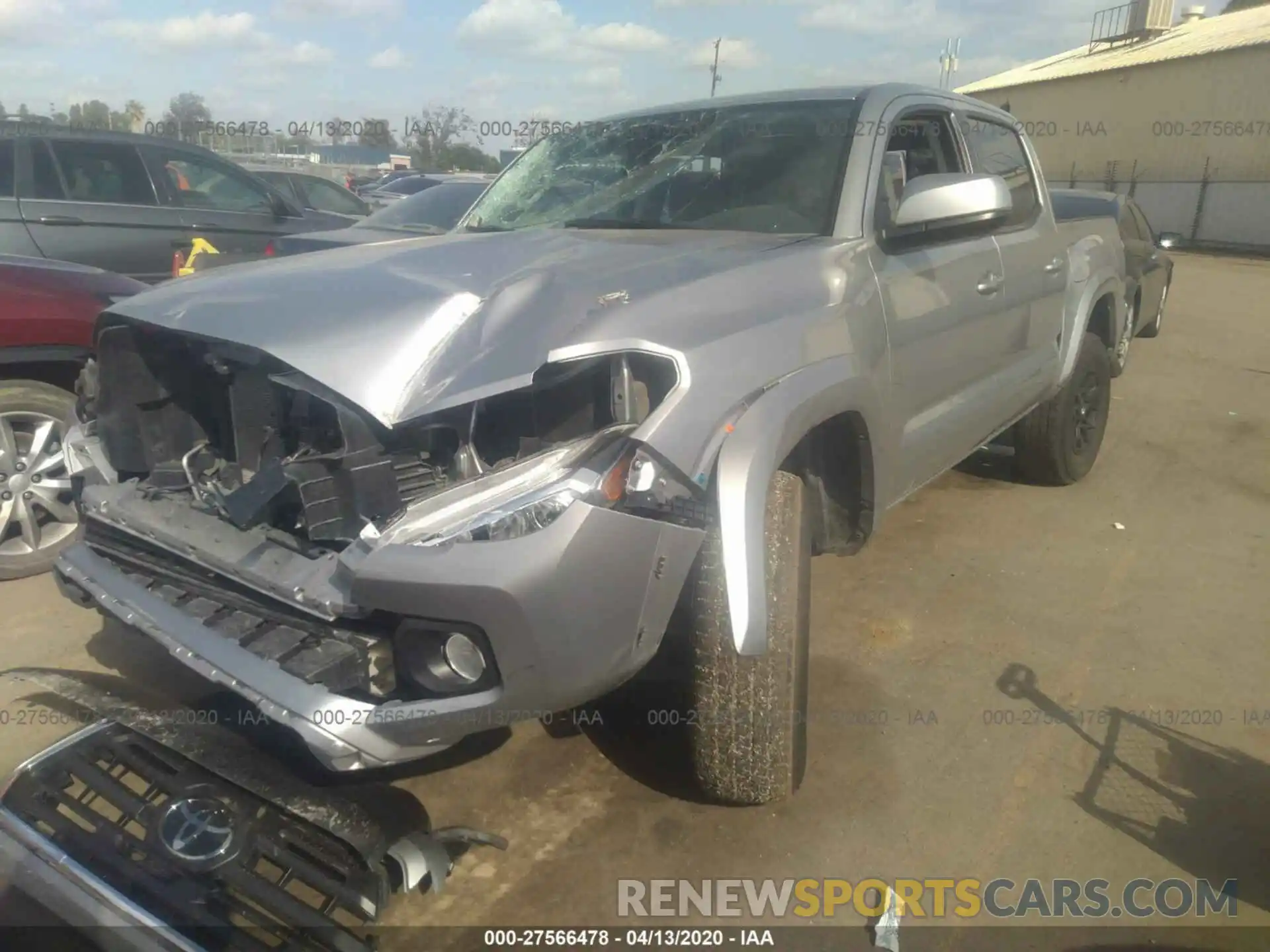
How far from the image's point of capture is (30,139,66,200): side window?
629cm

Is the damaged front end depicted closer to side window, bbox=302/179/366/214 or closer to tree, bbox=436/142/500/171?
side window, bbox=302/179/366/214

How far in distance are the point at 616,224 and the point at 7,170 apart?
4938mm

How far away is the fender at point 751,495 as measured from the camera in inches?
85.5

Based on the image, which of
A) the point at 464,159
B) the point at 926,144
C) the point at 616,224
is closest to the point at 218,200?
the point at 616,224

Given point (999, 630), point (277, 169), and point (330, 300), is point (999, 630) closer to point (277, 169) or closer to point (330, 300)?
point (330, 300)

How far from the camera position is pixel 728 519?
2170mm

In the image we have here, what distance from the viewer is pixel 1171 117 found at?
29250 mm

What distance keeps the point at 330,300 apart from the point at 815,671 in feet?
6.65

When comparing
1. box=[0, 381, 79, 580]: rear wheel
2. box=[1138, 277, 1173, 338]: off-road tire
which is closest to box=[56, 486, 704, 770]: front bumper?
box=[0, 381, 79, 580]: rear wheel

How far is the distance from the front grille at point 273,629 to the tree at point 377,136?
5.82 metres

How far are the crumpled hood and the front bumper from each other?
1.15ft

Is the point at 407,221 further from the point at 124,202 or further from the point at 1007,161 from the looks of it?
the point at 1007,161

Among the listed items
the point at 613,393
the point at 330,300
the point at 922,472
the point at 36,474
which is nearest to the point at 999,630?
the point at 922,472

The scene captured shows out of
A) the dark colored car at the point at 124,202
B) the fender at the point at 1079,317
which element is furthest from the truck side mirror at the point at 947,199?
the dark colored car at the point at 124,202
